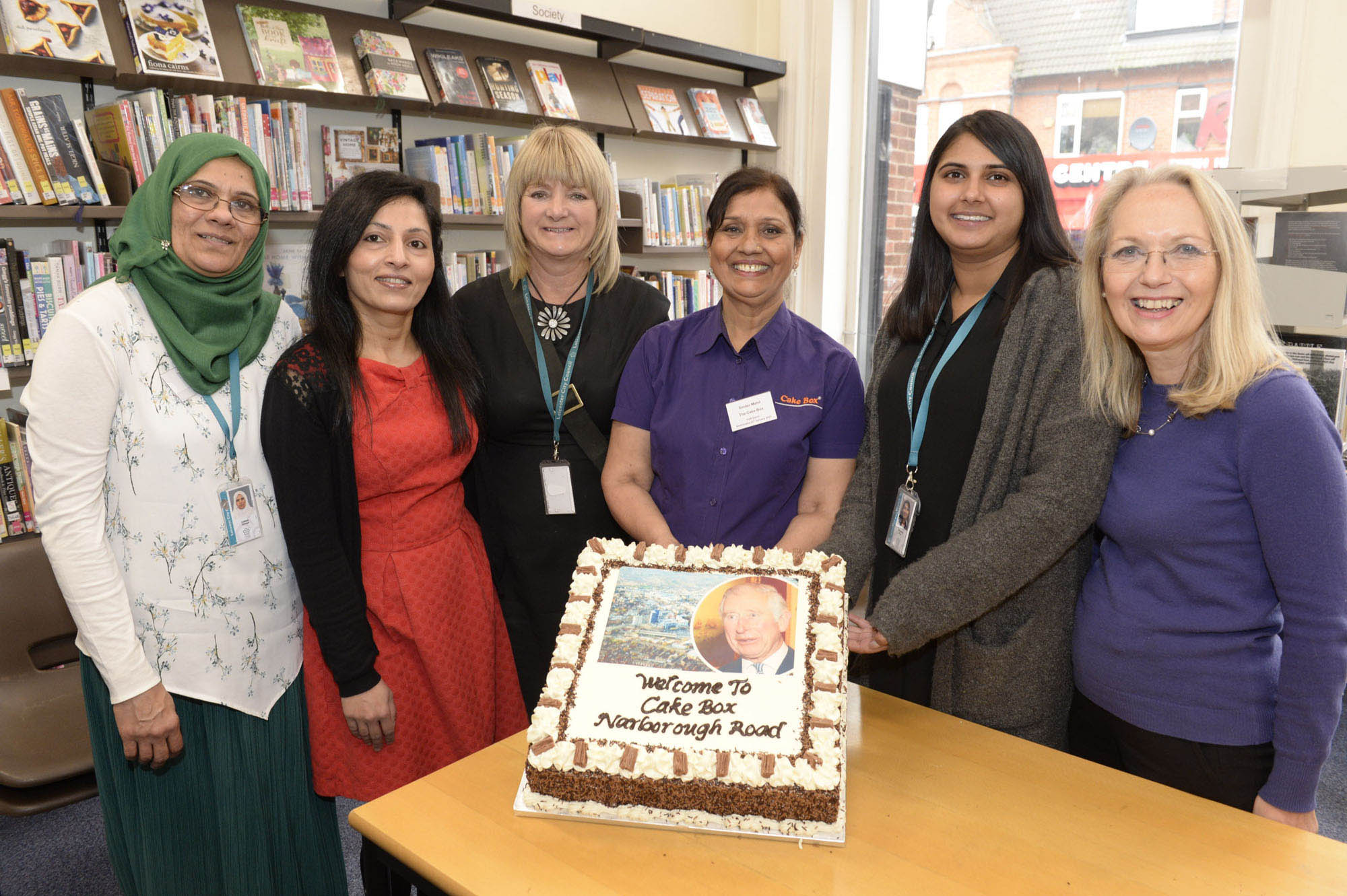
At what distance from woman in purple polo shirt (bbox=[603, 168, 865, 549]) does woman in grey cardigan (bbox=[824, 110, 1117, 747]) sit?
3.9 inches

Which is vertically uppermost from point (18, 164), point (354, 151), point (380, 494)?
point (354, 151)

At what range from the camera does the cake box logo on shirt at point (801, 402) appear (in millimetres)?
2043

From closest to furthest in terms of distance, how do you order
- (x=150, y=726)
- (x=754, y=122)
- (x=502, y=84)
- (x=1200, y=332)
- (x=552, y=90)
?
1. (x=1200, y=332)
2. (x=150, y=726)
3. (x=502, y=84)
4. (x=552, y=90)
5. (x=754, y=122)

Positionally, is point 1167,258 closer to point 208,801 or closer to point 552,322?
point 552,322

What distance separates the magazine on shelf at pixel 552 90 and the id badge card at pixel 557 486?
7.69 ft

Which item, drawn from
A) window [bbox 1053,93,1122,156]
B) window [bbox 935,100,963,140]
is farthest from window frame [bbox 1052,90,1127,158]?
window [bbox 935,100,963,140]

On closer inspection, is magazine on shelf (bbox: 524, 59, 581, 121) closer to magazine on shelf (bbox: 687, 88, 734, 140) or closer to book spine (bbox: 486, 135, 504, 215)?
book spine (bbox: 486, 135, 504, 215)

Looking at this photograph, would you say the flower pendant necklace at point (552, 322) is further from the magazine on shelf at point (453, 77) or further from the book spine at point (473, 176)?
the magazine on shelf at point (453, 77)

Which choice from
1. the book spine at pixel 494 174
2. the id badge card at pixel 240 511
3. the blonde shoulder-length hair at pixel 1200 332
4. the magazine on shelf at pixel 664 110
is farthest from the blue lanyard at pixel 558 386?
the magazine on shelf at pixel 664 110

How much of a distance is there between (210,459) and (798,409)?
1285mm

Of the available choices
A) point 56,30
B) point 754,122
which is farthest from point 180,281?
point 754,122

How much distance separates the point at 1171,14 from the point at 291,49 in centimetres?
408

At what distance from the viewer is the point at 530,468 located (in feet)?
7.82

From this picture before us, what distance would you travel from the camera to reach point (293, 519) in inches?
74.7
